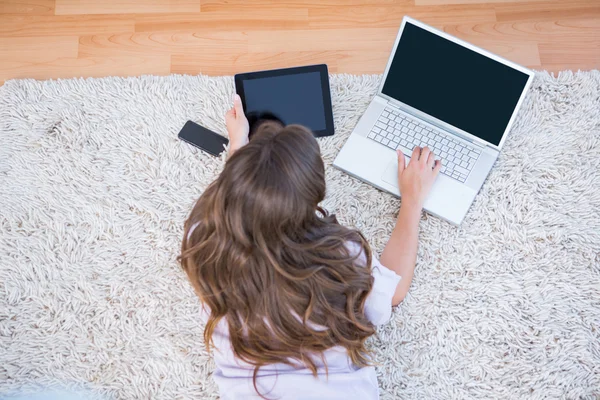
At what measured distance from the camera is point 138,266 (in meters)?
1.16

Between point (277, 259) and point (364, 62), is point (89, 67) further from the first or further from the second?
point (277, 259)

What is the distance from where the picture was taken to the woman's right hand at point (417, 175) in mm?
1111

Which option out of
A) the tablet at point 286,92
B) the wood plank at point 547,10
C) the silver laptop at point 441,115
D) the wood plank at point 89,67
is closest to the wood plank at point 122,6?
the wood plank at point 89,67

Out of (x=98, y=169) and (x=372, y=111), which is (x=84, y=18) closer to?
(x=98, y=169)

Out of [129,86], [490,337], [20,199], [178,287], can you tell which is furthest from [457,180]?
[20,199]

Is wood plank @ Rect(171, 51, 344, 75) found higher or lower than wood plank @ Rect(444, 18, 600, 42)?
lower

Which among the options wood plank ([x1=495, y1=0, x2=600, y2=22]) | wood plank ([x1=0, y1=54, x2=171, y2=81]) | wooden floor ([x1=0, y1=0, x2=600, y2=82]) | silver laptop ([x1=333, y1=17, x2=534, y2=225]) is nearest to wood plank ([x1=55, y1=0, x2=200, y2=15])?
wooden floor ([x1=0, y1=0, x2=600, y2=82])

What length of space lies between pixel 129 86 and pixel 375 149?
1.97 ft

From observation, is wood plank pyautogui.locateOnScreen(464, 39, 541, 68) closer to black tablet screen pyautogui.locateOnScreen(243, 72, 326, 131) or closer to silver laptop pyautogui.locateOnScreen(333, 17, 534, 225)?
silver laptop pyautogui.locateOnScreen(333, 17, 534, 225)

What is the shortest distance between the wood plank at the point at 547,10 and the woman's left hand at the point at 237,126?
0.69 m

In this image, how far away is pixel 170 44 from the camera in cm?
131

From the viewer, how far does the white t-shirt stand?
2.98 feet

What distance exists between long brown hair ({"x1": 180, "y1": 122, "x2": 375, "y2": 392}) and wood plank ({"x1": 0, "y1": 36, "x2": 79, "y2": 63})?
28.5 inches

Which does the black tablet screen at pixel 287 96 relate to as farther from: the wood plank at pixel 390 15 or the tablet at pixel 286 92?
the wood plank at pixel 390 15
